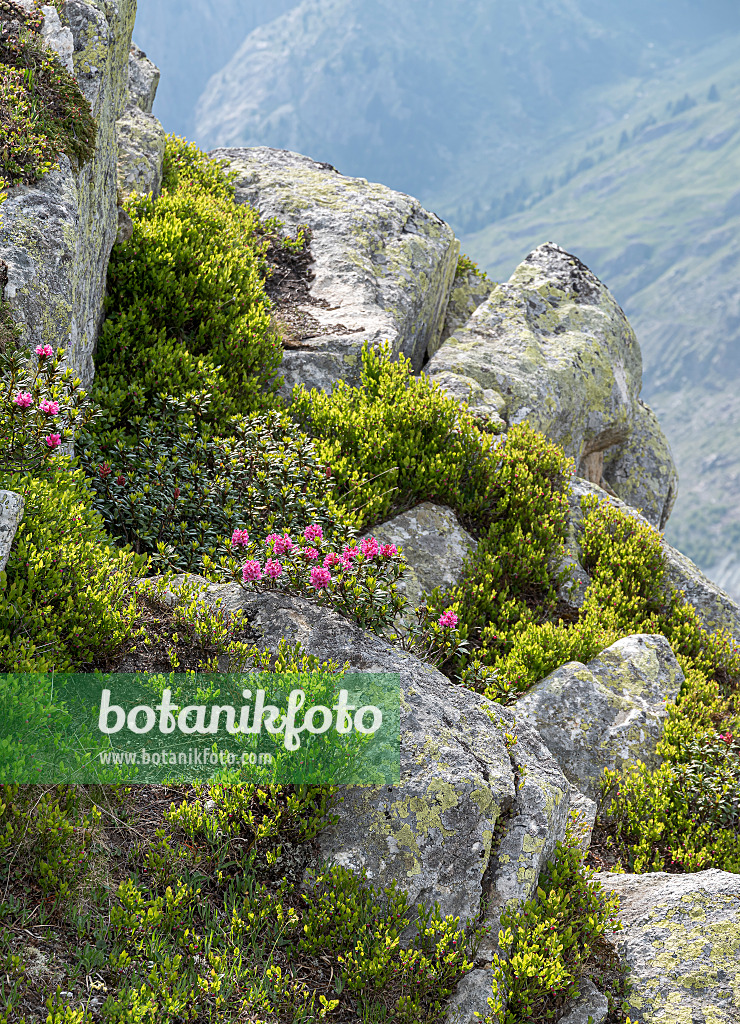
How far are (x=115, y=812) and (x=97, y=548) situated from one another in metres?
2.20

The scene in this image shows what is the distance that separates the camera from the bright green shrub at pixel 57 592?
5.30 metres

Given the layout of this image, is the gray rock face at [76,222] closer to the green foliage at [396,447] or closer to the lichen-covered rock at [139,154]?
the lichen-covered rock at [139,154]

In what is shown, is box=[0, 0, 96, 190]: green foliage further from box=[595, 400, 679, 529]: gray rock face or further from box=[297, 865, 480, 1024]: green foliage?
box=[595, 400, 679, 529]: gray rock face

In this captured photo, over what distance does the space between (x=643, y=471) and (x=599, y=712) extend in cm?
974

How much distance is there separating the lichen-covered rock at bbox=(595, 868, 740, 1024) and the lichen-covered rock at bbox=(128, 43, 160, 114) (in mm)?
15015

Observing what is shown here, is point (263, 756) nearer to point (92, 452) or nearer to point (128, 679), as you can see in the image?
point (128, 679)

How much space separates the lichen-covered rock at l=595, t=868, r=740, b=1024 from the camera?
5.17m

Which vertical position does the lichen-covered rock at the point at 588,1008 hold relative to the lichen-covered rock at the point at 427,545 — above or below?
below

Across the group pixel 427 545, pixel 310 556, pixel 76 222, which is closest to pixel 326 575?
pixel 310 556

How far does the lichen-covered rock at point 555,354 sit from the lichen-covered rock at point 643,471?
877mm

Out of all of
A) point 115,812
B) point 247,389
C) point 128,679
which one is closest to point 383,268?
point 247,389

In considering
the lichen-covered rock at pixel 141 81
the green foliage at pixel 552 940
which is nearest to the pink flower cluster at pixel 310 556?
the green foliage at pixel 552 940

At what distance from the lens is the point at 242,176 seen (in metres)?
14.5
